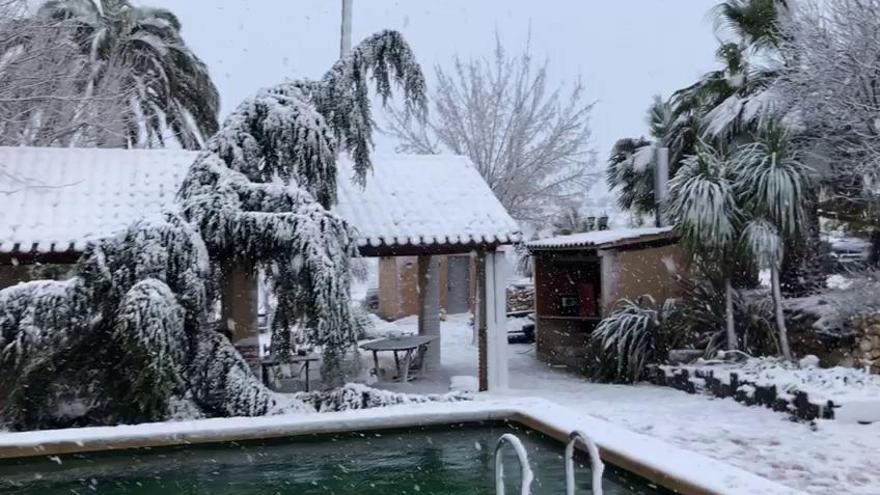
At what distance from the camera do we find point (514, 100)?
96.5 ft

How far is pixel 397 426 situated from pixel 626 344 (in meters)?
5.63

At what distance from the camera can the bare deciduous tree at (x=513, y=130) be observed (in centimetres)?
2841

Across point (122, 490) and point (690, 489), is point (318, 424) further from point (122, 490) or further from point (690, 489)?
point (690, 489)

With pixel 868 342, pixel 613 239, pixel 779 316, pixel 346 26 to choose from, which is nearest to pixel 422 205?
pixel 613 239

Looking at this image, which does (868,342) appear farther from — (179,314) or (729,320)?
(179,314)

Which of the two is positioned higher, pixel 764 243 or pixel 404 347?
pixel 764 243

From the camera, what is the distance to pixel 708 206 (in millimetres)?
12117

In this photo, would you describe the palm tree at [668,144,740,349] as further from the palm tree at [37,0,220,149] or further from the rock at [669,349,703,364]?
the palm tree at [37,0,220,149]

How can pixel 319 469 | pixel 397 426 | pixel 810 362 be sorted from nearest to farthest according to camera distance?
pixel 319 469 < pixel 397 426 < pixel 810 362

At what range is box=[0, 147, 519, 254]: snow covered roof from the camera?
1092 centimetres

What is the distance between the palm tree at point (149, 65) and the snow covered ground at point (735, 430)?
10645mm

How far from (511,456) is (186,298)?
4.22 meters

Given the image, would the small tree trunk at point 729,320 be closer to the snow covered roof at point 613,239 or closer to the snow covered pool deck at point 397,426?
the snow covered roof at point 613,239

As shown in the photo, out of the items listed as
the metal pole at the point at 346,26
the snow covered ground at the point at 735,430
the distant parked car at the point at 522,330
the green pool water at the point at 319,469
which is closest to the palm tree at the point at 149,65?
the metal pole at the point at 346,26
